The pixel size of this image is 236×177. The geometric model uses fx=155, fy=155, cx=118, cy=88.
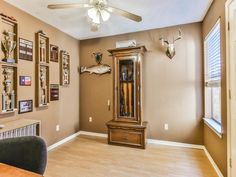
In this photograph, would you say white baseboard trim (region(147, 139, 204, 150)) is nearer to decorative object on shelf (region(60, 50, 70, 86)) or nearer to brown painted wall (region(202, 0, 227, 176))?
brown painted wall (region(202, 0, 227, 176))

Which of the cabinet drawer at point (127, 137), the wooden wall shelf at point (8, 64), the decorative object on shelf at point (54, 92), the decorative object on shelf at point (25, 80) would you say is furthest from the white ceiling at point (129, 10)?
the cabinet drawer at point (127, 137)

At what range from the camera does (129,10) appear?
Result: 8.59 ft

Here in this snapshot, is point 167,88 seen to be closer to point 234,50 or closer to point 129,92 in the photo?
point 129,92

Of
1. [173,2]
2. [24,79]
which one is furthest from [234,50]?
[24,79]

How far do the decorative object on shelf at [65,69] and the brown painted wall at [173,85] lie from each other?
904 mm

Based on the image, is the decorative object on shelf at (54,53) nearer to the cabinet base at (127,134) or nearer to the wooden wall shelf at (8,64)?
the wooden wall shelf at (8,64)

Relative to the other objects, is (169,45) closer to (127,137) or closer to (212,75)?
(212,75)

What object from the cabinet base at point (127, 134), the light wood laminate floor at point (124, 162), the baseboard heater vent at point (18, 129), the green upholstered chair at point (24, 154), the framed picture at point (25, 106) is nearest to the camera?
the green upholstered chair at point (24, 154)

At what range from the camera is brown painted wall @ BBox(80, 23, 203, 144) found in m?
3.15

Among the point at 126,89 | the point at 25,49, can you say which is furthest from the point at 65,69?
the point at 126,89

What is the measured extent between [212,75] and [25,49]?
3207 millimetres

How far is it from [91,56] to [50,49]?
1.09 metres

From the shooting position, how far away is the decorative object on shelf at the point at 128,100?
3.17 meters

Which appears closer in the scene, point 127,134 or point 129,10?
point 129,10
